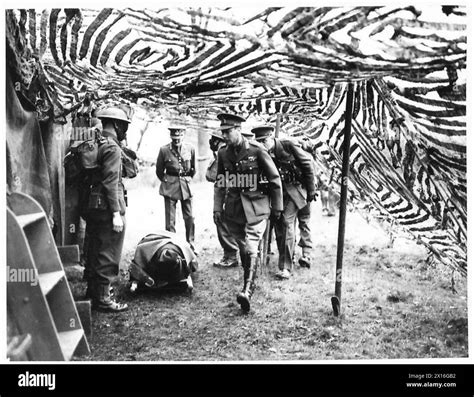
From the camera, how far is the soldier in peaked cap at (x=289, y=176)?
15.5 ft

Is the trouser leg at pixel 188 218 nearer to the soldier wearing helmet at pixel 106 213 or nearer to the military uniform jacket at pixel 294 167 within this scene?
the soldier wearing helmet at pixel 106 213

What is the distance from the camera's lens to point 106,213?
3898mm

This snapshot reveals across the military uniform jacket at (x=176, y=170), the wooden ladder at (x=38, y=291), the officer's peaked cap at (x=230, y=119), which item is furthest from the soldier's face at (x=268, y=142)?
the wooden ladder at (x=38, y=291)

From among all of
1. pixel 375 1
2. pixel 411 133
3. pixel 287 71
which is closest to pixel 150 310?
pixel 287 71

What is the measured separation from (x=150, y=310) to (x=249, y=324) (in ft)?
2.34

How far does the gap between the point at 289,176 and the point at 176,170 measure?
1061mm

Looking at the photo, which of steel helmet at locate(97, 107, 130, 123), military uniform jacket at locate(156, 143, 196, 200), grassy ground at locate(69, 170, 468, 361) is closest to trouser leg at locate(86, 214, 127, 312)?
grassy ground at locate(69, 170, 468, 361)

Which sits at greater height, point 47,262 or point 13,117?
point 13,117

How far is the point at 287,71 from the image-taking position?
3.56m

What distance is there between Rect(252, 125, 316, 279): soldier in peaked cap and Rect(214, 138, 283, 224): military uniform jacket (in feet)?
1.46

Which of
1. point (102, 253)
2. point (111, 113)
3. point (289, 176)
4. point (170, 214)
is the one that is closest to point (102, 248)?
point (102, 253)

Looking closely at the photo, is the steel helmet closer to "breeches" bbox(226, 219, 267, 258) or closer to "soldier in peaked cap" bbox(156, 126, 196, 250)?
"soldier in peaked cap" bbox(156, 126, 196, 250)

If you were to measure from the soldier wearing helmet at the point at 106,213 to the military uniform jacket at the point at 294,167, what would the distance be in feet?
4.86
